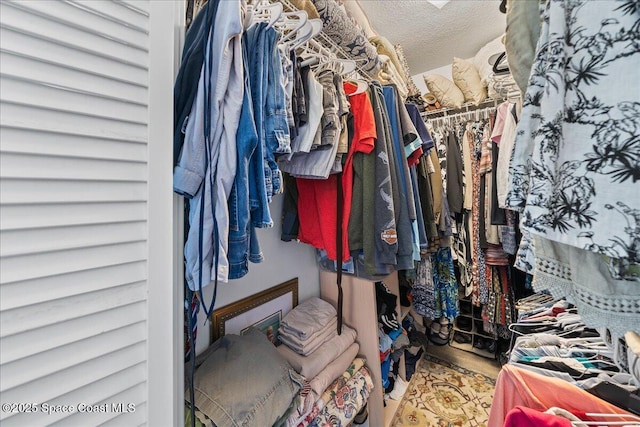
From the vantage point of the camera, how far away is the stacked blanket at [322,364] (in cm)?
98

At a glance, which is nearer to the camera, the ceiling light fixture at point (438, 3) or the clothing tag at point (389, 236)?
the clothing tag at point (389, 236)

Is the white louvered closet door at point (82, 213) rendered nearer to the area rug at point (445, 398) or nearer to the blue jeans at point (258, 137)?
the blue jeans at point (258, 137)

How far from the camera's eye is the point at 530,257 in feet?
1.55

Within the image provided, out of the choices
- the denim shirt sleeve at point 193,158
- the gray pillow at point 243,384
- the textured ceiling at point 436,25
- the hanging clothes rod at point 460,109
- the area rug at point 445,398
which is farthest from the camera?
the hanging clothes rod at point 460,109

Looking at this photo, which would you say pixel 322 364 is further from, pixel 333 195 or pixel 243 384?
pixel 333 195

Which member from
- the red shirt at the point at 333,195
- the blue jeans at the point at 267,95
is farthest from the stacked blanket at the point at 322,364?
the blue jeans at the point at 267,95

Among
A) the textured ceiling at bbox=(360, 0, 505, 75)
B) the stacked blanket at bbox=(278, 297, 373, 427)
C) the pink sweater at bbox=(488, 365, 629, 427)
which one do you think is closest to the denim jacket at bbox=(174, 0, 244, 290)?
the stacked blanket at bbox=(278, 297, 373, 427)

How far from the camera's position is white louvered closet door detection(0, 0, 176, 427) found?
0.38 m

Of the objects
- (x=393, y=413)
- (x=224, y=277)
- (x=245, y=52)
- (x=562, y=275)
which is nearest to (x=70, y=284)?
(x=224, y=277)

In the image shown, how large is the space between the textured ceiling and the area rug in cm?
254

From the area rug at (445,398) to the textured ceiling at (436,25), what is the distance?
2.54 meters

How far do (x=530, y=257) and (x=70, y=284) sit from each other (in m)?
0.82

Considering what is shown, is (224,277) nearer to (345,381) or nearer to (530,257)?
(530,257)

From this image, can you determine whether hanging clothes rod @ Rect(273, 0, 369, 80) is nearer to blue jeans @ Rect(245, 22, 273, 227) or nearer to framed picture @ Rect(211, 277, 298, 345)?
blue jeans @ Rect(245, 22, 273, 227)
